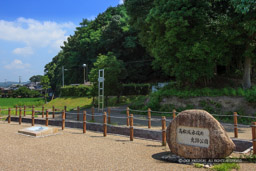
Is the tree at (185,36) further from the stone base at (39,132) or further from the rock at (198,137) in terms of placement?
the rock at (198,137)

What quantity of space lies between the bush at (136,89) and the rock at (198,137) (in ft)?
84.8

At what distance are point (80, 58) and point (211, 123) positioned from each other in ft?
137

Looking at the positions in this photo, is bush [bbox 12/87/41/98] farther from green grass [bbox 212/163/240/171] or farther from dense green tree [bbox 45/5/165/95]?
green grass [bbox 212/163/240/171]

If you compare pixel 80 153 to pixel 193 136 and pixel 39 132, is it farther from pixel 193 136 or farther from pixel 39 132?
pixel 39 132

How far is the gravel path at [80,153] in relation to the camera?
5.86 meters

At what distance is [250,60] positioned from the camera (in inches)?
739

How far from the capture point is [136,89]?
33.4m

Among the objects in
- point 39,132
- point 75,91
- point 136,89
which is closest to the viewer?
point 39,132

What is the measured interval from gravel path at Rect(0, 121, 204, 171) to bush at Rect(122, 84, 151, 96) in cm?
2307

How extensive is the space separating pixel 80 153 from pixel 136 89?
26.5 metres

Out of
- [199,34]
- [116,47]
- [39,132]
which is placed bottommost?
[39,132]

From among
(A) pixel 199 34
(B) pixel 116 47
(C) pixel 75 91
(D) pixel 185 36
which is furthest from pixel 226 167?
(C) pixel 75 91

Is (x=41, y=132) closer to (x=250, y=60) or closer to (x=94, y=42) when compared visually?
(x=250, y=60)

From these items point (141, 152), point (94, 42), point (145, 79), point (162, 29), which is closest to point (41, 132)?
point (141, 152)
